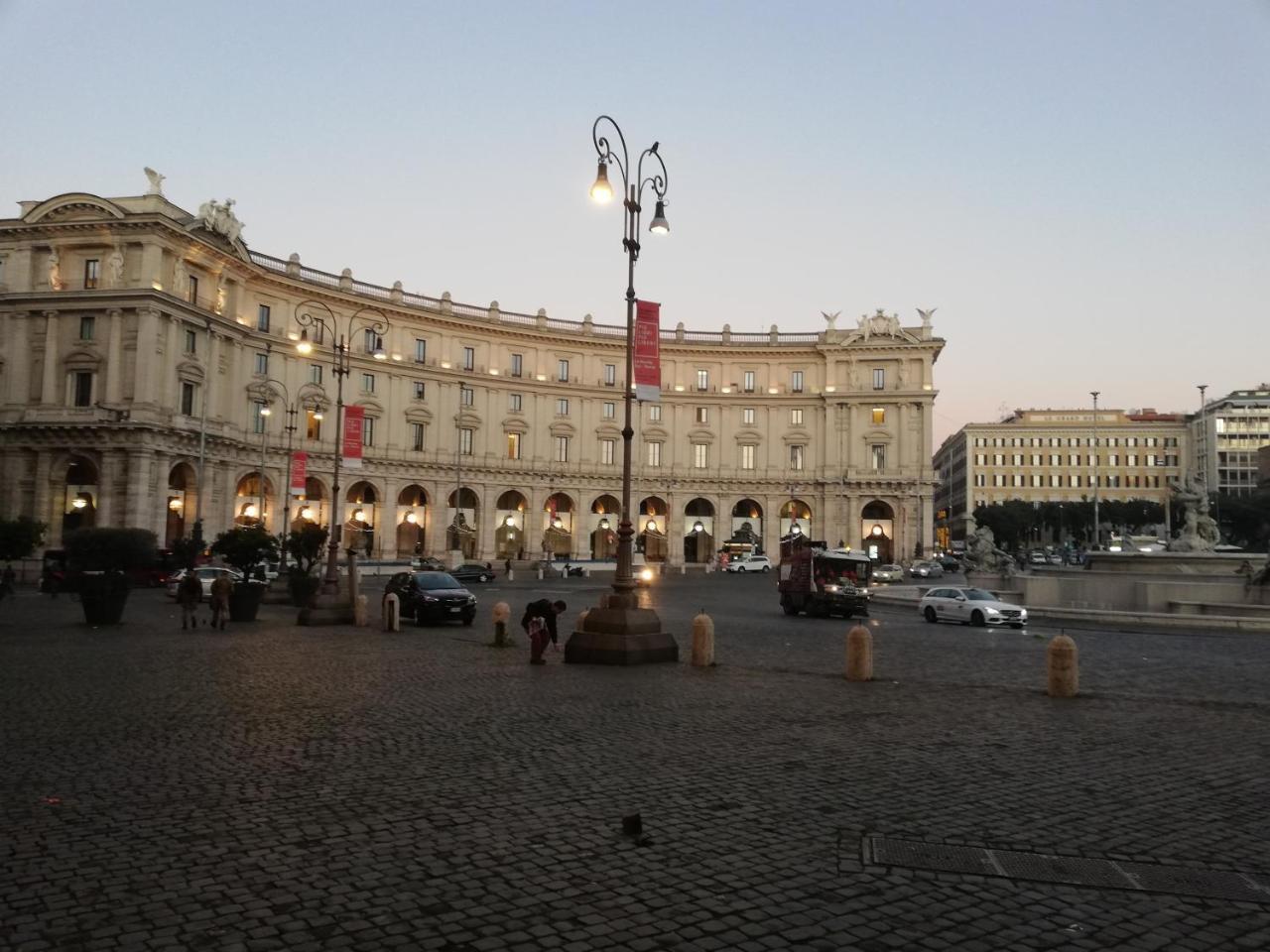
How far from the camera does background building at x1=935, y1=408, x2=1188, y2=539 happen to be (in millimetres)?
121750

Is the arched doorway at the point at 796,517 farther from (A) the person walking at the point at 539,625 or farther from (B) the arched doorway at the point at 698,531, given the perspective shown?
(A) the person walking at the point at 539,625

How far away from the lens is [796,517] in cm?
8281

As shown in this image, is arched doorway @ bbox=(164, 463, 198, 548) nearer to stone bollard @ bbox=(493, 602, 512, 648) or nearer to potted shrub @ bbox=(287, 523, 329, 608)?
potted shrub @ bbox=(287, 523, 329, 608)

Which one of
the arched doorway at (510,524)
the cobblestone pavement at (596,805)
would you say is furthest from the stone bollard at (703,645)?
the arched doorway at (510,524)

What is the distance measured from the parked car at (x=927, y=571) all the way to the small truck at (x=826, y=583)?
33.5m

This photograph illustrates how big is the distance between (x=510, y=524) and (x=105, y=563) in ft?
161

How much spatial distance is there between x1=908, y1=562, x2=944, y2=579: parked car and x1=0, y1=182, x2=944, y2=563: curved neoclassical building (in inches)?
590

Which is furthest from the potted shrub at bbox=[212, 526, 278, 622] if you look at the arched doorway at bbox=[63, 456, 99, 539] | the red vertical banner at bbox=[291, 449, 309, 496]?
the arched doorway at bbox=[63, 456, 99, 539]

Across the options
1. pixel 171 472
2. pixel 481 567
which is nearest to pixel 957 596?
pixel 481 567

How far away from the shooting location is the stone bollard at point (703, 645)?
612 inches

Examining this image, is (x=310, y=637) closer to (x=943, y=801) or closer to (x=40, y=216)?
(x=943, y=801)

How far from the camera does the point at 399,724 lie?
392 inches

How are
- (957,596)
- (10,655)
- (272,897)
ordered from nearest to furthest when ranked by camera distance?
(272,897), (10,655), (957,596)

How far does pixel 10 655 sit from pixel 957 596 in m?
24.9
